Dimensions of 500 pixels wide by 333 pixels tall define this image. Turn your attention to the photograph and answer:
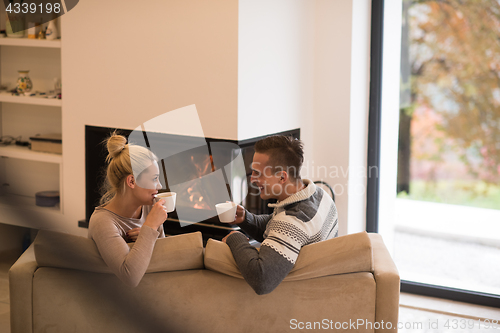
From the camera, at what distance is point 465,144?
9.84 ft

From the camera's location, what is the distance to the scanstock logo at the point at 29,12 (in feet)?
9.93

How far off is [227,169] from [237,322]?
3.76 feet

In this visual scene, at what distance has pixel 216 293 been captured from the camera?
152 centimetres

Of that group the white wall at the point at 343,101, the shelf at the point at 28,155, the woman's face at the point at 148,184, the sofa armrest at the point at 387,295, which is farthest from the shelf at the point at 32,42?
the sofa armrest at the point at 387,295

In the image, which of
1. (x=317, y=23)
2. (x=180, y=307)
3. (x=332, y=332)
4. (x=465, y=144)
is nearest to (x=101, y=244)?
(x=180, y=307)

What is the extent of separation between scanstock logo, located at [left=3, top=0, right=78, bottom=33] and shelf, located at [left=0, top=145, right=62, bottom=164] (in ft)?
2.61

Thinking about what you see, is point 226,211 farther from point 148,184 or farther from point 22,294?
point 22,294

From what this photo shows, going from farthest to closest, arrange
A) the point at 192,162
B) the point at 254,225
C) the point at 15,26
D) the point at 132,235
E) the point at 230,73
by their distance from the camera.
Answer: the point at 15,26, the point at 192,162, the point at 230,73, the point at 254,225, the point at 132,235

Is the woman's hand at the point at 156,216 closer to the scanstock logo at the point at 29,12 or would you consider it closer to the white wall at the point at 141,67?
the white wall at the point at 141,67

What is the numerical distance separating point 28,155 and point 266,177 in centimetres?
202

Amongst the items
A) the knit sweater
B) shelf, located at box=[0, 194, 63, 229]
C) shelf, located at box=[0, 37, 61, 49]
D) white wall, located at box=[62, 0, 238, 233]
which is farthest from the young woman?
shelf, located at box=[0, 37, 61, 49]

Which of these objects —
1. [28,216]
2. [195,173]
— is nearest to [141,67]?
[195,173]

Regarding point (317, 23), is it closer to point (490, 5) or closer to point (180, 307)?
point (490, 5)

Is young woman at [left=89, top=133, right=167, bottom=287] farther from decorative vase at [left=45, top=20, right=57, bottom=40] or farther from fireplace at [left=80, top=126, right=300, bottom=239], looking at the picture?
decorative vase at [left=45, top=20, right=57, bottom=40]
